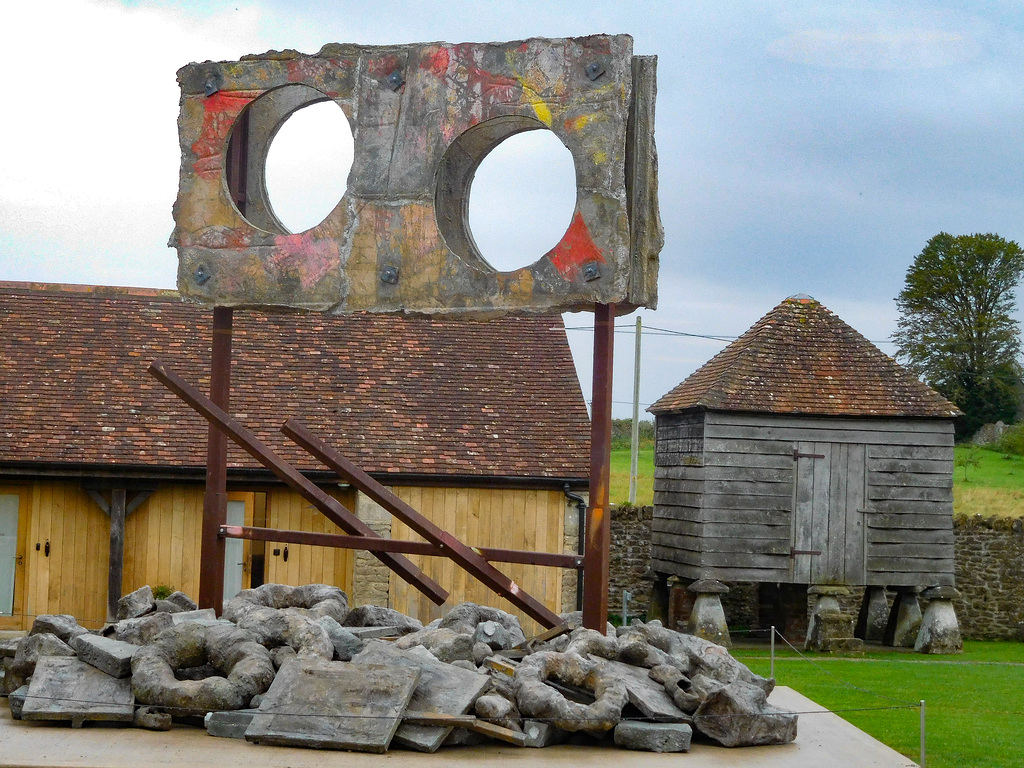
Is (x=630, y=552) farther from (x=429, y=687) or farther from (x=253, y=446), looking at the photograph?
(x=429, y=687)

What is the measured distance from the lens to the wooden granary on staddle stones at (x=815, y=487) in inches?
722

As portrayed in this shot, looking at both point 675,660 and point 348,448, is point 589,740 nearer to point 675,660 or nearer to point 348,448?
point 675,660

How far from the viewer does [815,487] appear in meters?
18.6

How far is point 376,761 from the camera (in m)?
6.08

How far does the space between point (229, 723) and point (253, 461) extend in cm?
968

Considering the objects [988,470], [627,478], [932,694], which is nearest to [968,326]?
[988,470]

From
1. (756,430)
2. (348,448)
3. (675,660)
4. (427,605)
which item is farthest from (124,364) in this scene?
(675,660)

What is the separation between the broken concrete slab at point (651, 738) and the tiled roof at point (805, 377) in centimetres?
Answer: 1174

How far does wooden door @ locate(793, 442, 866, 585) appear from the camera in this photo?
1842cm

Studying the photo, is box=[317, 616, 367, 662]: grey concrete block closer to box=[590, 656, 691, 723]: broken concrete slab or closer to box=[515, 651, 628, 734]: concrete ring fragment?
box=[515, 651, 628, 734]: concrete ring fragment

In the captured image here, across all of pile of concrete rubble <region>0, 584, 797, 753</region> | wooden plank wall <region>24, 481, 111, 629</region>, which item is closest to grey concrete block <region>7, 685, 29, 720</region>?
pile of concrete rubble <region>0, 584, 797, 753</region>

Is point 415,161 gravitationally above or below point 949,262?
below

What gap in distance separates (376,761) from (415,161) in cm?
407

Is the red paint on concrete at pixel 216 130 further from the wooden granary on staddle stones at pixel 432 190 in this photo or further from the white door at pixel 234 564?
the white door at pixel 234 564
